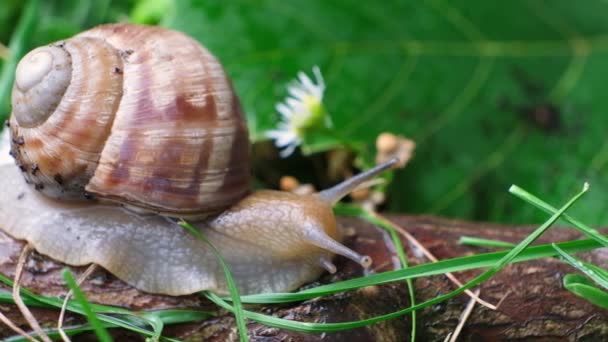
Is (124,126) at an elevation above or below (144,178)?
above

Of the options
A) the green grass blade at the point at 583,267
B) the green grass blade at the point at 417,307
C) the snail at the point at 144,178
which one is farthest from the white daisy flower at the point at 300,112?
the green grass blade at the point at 583,267

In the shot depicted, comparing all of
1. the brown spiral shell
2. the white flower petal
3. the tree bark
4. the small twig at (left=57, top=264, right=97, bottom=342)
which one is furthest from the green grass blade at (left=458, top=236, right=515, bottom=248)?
the small twig at (left=57, top=264, right=97, bottom=342)

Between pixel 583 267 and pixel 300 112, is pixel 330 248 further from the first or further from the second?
pixel 300 112

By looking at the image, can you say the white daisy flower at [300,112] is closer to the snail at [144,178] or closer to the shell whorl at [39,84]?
the snail at [144,178]

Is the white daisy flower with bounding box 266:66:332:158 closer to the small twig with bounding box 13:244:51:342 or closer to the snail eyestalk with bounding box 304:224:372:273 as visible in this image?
the snail eyestalk with bounding box 304:224:372:273

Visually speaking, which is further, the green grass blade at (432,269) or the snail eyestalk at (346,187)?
the snail eyestalk at (346,187)

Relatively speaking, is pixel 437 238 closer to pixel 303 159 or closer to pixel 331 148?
pixel 331 148


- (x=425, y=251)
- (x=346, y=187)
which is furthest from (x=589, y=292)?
(x=346, y=187)
